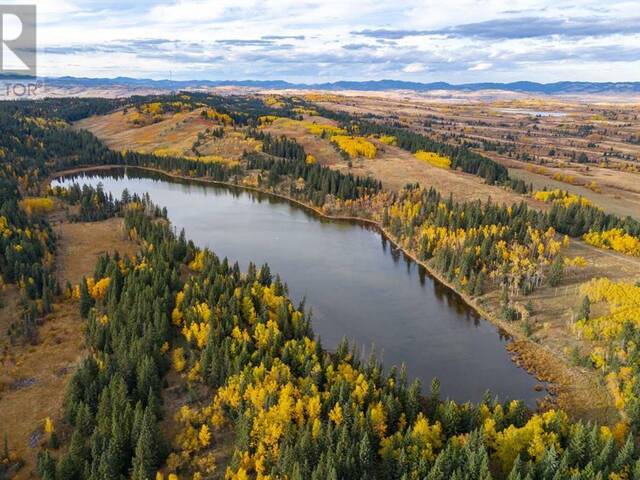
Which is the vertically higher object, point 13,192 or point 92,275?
point 13,192

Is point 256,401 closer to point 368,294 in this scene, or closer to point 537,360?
point 537,360

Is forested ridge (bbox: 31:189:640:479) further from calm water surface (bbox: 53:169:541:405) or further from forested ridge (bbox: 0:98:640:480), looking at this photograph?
calm water surface (bbox: 53:169:541:405)

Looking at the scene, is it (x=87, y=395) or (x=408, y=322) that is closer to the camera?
(x=87, y=395)

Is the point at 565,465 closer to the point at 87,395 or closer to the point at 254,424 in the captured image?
the point at 254,424

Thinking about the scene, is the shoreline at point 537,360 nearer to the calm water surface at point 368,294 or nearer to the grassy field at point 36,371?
the calm water surface at point 368,294

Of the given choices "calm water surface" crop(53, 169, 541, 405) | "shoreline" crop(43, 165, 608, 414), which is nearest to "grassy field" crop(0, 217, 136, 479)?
"calm water surface" crop(53, 169, 541, 405)

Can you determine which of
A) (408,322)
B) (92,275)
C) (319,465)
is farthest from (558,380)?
(92,275)
